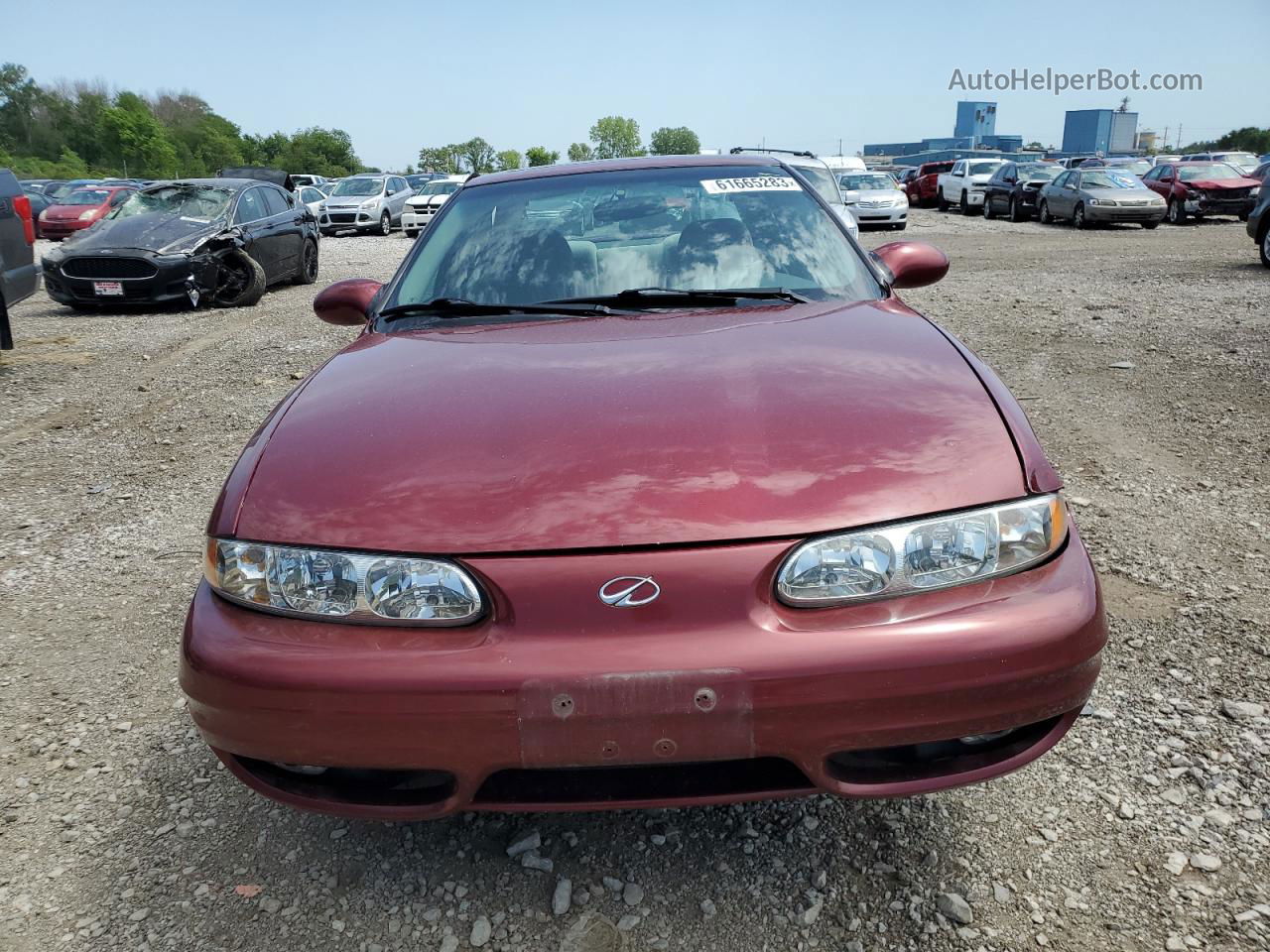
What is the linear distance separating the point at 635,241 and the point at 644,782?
1.80 meters

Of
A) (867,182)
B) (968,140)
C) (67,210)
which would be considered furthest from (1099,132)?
(67,210)

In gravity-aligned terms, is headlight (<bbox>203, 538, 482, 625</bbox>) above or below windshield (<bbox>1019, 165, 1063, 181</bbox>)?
below

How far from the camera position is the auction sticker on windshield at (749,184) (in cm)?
318

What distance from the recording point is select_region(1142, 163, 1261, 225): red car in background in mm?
21516

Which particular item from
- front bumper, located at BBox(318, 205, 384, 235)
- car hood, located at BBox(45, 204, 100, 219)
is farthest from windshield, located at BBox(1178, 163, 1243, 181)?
car hood, located at BBox(45, 204, 100, 219)

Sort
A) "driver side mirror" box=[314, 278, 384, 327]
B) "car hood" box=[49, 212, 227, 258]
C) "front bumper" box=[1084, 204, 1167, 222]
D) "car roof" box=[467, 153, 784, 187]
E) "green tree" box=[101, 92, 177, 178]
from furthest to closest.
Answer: "green tree" box=[101, 92, 177, 178] → "front bumper" box=[1084, 204, 1167, 222] → "car hood" box=[49, 212, 227, 258] → "car roof" box=[467, 153, 784, 187] → "driver side mirror" box=[314, 278, 384, 327]

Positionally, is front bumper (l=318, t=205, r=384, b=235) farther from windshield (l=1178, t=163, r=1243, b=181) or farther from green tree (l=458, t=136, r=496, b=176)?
green tree (l=458, t=136, r=496, b=176)

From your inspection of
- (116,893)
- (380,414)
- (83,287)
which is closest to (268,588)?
(380,414)

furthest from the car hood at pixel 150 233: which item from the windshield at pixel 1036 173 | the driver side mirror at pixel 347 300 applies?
the windshield at pixel 1036 173

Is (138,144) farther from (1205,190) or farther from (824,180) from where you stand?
(824,180)

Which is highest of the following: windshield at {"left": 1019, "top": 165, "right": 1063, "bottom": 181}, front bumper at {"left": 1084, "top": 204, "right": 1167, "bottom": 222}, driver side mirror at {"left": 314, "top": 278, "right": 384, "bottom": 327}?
driver side mirror at {"left": 314, "top": 278, "right": 384, "bottom": 327}

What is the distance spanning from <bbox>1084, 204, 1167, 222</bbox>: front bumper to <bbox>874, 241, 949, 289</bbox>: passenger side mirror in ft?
63.9

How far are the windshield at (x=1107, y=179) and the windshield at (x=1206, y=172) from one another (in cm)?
201

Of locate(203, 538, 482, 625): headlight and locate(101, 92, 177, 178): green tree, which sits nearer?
locate(203, 538, 482, 625): headlight
